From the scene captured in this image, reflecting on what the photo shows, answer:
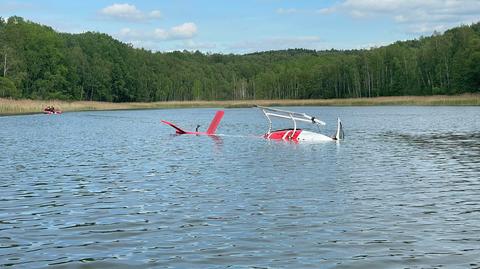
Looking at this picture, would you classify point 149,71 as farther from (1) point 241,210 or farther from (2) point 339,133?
(1) point 241,210

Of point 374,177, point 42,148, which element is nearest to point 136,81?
point 42,148

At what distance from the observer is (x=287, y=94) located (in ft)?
621

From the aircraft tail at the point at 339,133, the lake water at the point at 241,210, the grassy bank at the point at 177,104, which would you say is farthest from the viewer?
Result: the grassy bank at the point at 177,104

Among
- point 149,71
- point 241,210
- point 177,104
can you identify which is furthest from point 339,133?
point 149,71

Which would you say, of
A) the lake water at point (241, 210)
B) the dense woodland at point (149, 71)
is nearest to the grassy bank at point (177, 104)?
the dense woodland at point (149, 71)

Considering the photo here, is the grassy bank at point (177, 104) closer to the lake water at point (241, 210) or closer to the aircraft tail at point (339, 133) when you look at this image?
the aircraft tail at point (339, 133)

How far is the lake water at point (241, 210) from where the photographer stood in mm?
10211

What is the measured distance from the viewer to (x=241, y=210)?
14070 mm

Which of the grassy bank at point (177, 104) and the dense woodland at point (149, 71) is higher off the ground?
the dense woodland at point (149, 71)

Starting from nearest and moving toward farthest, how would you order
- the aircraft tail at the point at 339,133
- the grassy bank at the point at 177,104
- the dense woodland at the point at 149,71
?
the aircraft tail at the point at 339,133 → the grassy bank at the point at 177,104 → the dense woodland at the point at 149,71

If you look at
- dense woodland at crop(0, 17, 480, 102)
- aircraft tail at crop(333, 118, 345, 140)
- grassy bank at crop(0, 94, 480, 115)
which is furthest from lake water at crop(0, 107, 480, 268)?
dense woodland at crop(0, 17, 480, 102)

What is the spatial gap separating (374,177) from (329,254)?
9.95m

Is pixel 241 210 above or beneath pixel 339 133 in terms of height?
beneath

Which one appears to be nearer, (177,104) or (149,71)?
(177,104)
